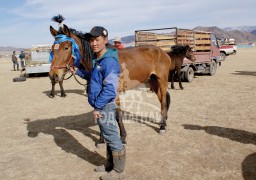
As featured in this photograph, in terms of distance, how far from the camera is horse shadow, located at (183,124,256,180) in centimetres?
373

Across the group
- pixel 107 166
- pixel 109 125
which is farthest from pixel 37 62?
pixel 109 125

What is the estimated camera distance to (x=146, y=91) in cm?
1094

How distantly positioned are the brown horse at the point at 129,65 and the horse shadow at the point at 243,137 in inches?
40.5

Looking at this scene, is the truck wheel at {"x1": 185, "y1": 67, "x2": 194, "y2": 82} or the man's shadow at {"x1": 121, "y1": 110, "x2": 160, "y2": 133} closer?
the man's shadow at {"x1": 121, "y1": 110, "x2": 160, "y2": 133}

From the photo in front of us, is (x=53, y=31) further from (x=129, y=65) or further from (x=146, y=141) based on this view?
(x=146, y=141)

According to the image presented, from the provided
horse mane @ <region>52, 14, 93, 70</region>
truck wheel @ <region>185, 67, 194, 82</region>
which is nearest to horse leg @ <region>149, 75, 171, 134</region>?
horse mane @ <region>52, 14, 93, 70</region>

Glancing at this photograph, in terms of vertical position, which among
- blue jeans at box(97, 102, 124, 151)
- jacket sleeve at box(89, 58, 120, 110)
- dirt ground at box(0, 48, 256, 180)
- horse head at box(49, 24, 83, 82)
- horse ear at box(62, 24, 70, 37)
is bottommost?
dirt ground at box(0, 48, 256, 180)

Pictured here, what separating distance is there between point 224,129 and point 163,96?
1587 mm

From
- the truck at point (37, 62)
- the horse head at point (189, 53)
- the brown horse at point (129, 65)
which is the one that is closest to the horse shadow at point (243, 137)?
the brown horse at point (129, 65)

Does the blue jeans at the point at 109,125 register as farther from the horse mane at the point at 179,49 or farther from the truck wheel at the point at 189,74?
the truck wheel at the point at 189,74

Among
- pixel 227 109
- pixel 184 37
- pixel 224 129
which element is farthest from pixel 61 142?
pixel 184 37

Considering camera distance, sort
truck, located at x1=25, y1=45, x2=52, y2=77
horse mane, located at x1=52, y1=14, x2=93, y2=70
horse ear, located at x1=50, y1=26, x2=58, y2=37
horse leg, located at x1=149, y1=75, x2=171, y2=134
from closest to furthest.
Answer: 1. horse ear, located at x1=50, y1=26, x2=58, y2=37
2. horse mane, located at x1=52, y1=14, x2=93, y2=70
3. horse leg, located at x1=149, y1=75, x2=171, y2=134
4. truck, located at x1=25, y1=45, x2=52, y2=77

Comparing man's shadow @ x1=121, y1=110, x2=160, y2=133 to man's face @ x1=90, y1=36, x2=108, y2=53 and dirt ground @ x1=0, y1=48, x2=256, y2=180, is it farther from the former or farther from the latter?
man's face @ x1=90, y1=36, x2=108, y2=53

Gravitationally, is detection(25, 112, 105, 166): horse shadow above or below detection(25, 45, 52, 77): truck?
below
